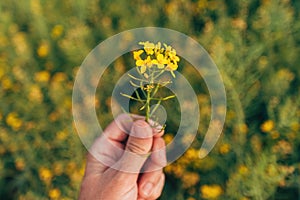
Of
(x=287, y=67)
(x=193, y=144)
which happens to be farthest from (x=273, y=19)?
(x=193, y=144)

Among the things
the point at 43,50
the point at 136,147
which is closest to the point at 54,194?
the point at 43,50

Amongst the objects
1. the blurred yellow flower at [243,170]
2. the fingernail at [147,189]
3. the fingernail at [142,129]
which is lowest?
the blurred yellow flower at [243,170]

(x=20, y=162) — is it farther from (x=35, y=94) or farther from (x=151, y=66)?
(x=151, y=66)

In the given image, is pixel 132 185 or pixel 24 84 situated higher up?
pixel 132 185

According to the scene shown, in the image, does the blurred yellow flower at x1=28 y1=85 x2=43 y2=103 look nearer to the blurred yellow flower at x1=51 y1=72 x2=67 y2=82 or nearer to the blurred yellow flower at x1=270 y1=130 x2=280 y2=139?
the blurred yellow flower at x1=51 y1=72 x2=67 y2=82

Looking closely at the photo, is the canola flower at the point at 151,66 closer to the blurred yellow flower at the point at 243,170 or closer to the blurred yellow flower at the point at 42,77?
the blurred yellow flower at the point at 243,170

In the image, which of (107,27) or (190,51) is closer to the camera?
(190,51)

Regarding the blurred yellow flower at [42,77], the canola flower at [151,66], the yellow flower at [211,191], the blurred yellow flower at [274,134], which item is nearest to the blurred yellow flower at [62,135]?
the blurred yellow flower at [42,77]

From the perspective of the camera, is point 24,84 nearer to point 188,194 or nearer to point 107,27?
point 107,27
